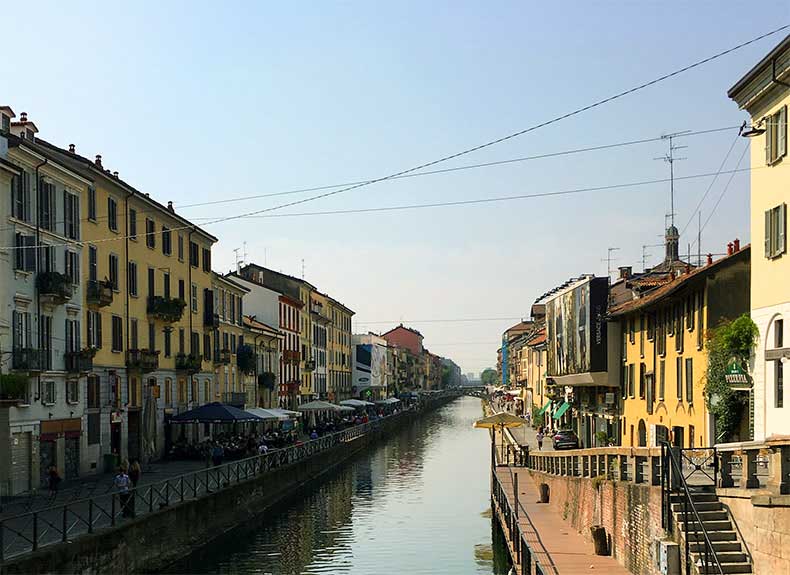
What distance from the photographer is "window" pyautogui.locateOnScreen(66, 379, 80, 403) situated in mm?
36750

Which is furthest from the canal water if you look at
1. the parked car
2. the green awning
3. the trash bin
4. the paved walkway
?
the trash bin

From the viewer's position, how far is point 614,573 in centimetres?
2062

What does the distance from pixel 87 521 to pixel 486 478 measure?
1388 inches

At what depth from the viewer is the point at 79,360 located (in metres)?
37.1

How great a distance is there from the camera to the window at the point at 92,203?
39031 millimetres

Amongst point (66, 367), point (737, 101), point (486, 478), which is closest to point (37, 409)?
point (66, 367)

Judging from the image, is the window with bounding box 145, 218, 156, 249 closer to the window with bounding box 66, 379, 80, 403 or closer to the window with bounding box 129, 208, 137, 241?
the window with bounding box 129, 208, 137, 241

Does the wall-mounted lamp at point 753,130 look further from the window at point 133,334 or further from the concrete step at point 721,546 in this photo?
the window at point 133,334

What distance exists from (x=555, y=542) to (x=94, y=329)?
21.3 m

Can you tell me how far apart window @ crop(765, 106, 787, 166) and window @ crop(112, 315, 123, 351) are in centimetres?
2709

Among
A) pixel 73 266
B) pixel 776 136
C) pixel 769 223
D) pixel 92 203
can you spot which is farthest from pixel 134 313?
pixel 776 136

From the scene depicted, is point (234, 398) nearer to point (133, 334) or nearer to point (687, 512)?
point (133, 334)

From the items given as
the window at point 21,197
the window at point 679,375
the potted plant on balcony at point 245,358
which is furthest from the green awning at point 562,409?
the window at point 21,197

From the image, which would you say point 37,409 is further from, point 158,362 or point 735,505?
point 735,505
